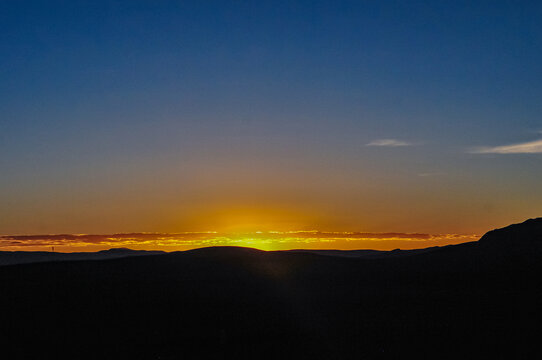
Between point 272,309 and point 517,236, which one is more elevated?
point 517,236

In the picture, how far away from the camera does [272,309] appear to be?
99.9ft

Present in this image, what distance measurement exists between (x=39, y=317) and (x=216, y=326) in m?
8.90

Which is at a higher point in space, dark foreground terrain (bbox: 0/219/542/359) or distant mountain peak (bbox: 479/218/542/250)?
distant mountain peak (bbox: 479/218/542/250)

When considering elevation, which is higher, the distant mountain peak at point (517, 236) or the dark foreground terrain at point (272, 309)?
the distant mountain peak at point (517, 236)

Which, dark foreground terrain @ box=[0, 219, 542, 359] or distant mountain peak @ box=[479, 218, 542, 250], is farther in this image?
distant mountain peak @ box=[479, 218, 542, 250]

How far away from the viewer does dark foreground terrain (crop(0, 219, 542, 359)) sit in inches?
919

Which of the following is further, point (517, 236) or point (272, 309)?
point (517, 236)

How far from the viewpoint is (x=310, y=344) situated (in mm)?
23703

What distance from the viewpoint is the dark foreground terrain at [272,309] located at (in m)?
23.3

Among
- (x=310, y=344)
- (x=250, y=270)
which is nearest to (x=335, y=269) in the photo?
(x=250, y=270)

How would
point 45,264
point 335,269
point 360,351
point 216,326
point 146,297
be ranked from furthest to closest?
point 335,269 < point 45,264 < point 146,297 < point 216,326 < point 360,351

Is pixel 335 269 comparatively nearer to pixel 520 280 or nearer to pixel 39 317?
pixel 520 280

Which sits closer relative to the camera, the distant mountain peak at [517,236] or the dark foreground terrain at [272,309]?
the dark foreground terrain at [272,309]

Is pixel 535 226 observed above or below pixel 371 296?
above
